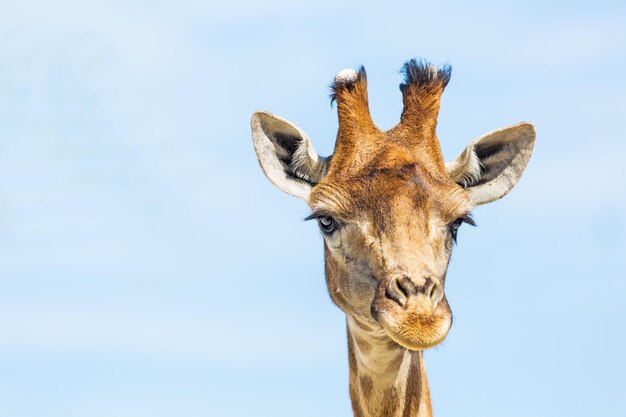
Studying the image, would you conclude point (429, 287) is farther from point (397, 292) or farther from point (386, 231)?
point (386, 231)

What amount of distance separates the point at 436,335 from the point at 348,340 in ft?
9.33

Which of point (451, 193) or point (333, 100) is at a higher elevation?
point (333, 100)

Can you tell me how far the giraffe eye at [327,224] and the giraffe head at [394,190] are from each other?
1 centimetres

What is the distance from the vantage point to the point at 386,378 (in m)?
15.2

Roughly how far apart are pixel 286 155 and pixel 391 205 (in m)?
2.24

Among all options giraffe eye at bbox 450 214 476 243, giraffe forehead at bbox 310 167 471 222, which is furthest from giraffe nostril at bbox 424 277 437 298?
giraffe eye at bbox 450 214 476 243

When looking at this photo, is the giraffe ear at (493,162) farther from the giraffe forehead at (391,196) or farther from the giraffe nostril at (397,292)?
the giraffe nostril at (397,292)

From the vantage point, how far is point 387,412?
15211mm

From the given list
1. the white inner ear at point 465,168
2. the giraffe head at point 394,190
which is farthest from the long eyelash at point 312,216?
the white inner ear at point 465,168

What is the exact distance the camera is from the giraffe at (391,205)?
1363cm

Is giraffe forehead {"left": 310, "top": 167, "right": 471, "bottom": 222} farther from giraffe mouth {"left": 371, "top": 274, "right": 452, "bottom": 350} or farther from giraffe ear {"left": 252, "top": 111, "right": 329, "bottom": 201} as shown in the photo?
giraffe mouth {"left": 371, "top": 274, "right": 452, "bottom": 350}

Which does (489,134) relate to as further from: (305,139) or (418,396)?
(418,396)

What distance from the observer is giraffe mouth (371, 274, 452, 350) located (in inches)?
514

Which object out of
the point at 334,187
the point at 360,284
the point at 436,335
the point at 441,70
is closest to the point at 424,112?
the point at 441,70
